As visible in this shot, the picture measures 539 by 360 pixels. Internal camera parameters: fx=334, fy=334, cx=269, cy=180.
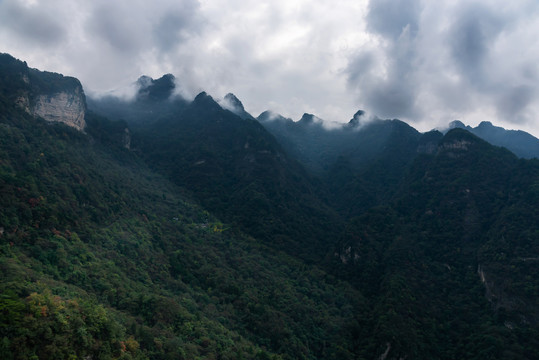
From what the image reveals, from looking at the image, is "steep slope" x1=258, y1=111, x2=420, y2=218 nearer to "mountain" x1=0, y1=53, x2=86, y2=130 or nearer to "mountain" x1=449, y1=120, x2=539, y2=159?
"mountain" x1=449, y1=120, x2=539, y2=159

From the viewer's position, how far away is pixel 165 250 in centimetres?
7575

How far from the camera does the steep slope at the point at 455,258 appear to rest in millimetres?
61969

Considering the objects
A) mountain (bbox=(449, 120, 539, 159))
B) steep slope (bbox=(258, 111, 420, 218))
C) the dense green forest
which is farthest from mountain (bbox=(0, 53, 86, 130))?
mountain (bbox=(449, 120, 539, 159))

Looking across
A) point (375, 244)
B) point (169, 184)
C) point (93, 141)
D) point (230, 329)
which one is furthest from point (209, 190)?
point (230, 329)

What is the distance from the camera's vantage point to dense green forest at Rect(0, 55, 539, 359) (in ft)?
141

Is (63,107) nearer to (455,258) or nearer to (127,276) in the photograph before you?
(127,276)

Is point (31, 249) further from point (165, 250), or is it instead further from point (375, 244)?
point (375, 244)

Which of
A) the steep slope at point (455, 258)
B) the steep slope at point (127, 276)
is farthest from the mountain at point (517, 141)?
the steep slope at point (127, 276)

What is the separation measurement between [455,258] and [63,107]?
387ft

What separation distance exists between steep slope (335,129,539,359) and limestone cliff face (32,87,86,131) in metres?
91.5

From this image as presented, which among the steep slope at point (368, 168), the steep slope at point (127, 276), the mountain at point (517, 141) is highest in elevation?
the mountain at point (517, 141)

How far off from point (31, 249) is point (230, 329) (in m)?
33.3

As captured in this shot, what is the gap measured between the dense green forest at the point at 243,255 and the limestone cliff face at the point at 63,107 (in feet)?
10.1

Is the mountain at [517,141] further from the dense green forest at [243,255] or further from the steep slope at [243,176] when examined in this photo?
the steep slope at [243,176]
